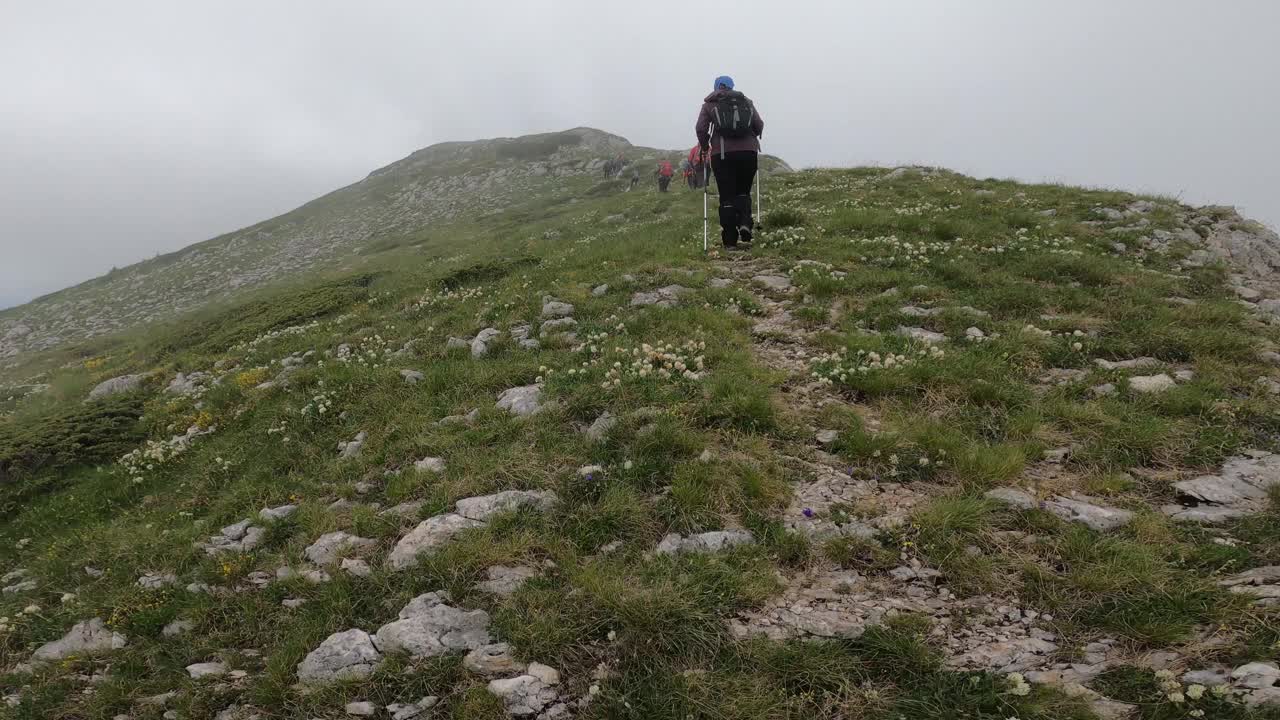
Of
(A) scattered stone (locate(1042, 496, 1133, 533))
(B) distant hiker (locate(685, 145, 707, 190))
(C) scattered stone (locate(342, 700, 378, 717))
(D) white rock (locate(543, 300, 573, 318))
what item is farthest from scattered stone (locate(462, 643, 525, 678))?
(B) distant hiker (locate(685, 145, 707, 190))

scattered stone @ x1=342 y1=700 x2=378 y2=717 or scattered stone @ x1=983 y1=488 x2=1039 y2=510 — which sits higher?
scattered stone @ x1=983 y1=488 x2=1039 y2=510

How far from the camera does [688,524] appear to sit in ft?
20.3

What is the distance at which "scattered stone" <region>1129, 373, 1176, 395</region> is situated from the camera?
7.79 m

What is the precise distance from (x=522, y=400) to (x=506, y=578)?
3.63 m

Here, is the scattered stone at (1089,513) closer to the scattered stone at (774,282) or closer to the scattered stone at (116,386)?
the scattered stone at (774,282)

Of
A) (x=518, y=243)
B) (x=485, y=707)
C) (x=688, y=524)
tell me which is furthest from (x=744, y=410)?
(x=518, y=243)

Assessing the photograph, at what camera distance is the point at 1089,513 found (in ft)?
18.9

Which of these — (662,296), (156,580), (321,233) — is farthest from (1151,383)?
(321,233)

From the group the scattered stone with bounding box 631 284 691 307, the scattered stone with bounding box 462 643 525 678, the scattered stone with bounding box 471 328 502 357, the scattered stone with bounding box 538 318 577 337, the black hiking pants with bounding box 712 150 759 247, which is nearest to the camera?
the scattered stone with bounding box 462 643 525 678

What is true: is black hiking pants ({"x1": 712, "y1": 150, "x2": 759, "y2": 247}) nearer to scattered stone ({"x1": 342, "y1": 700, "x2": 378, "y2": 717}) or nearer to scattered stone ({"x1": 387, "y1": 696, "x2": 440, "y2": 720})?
scattered stone ({"x1": 387, "y1": 696, "x2": 440, "y2": 720})

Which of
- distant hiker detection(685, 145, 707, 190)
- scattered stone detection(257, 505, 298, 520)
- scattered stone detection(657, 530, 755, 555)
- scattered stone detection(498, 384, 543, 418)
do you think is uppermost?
distant hiker detection(685, 145, 707, 190)

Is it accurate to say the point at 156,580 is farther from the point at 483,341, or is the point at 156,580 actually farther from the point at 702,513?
the point at 702,513

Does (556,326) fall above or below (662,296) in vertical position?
below

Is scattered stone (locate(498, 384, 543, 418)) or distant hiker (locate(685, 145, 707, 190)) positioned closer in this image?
scattered stone (locate(498, 384, 543, 418))
